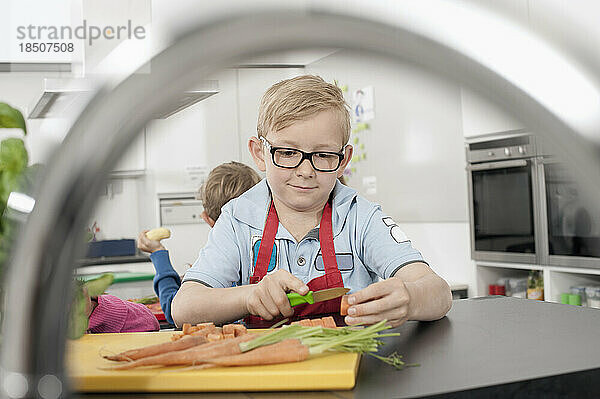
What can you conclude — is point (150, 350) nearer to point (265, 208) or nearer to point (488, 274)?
point (265, 208)

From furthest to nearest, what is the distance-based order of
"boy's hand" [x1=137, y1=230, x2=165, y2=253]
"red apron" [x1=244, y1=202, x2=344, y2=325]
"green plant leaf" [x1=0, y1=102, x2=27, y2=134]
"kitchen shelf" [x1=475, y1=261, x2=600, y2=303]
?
"kitchen shelf" [x1=475, y1=261, x2=600, y2=303]
"boy's hand" [x1=137, y1=230, x2=165, y2=253]
"red apron" [x1=244, y1=202, x2=344, y2=325]
"green plant leaf" [x1=0, y1=102, x2=27, y2=134]

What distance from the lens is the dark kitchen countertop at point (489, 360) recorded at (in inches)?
23.4

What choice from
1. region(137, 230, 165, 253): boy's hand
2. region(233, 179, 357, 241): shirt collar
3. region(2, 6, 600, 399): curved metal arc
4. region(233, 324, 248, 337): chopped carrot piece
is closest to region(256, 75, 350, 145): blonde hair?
region(233, 179, 357, 241): shirt collar

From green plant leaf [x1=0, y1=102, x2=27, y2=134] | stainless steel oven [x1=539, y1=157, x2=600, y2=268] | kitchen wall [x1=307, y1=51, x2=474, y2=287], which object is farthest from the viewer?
kitchen wall [x1=307, y1=51, x2=474, y2=287]

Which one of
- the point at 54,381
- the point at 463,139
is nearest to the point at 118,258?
the point at 463,139

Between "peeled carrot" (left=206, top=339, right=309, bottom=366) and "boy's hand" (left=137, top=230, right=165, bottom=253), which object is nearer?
"peeled carrot" (left=206, top=339, right=309, bottom=366)

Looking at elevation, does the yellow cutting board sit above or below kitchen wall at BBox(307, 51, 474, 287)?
below

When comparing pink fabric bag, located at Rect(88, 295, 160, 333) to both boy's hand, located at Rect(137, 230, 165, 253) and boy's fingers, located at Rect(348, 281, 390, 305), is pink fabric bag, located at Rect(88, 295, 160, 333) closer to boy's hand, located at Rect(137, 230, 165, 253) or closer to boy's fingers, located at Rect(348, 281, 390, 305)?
boy's fingers, located at Rect(348, 281, 390, 305)

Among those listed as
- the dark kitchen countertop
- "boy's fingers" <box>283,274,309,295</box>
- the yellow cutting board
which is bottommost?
the dark kitchen countertop

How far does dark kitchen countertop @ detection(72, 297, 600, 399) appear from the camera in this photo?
1.95 feet

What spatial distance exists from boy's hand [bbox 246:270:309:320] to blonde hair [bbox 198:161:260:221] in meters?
1.17

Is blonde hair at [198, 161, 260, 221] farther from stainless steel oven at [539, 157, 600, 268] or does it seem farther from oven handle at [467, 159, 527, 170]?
oven handle at [467, 159, 527, 170]

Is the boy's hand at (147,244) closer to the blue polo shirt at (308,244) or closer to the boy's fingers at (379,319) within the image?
the blue polo shirt at (308,244)

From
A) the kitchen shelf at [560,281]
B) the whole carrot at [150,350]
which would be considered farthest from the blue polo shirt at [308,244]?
the kitchen shelf at [560,281]
